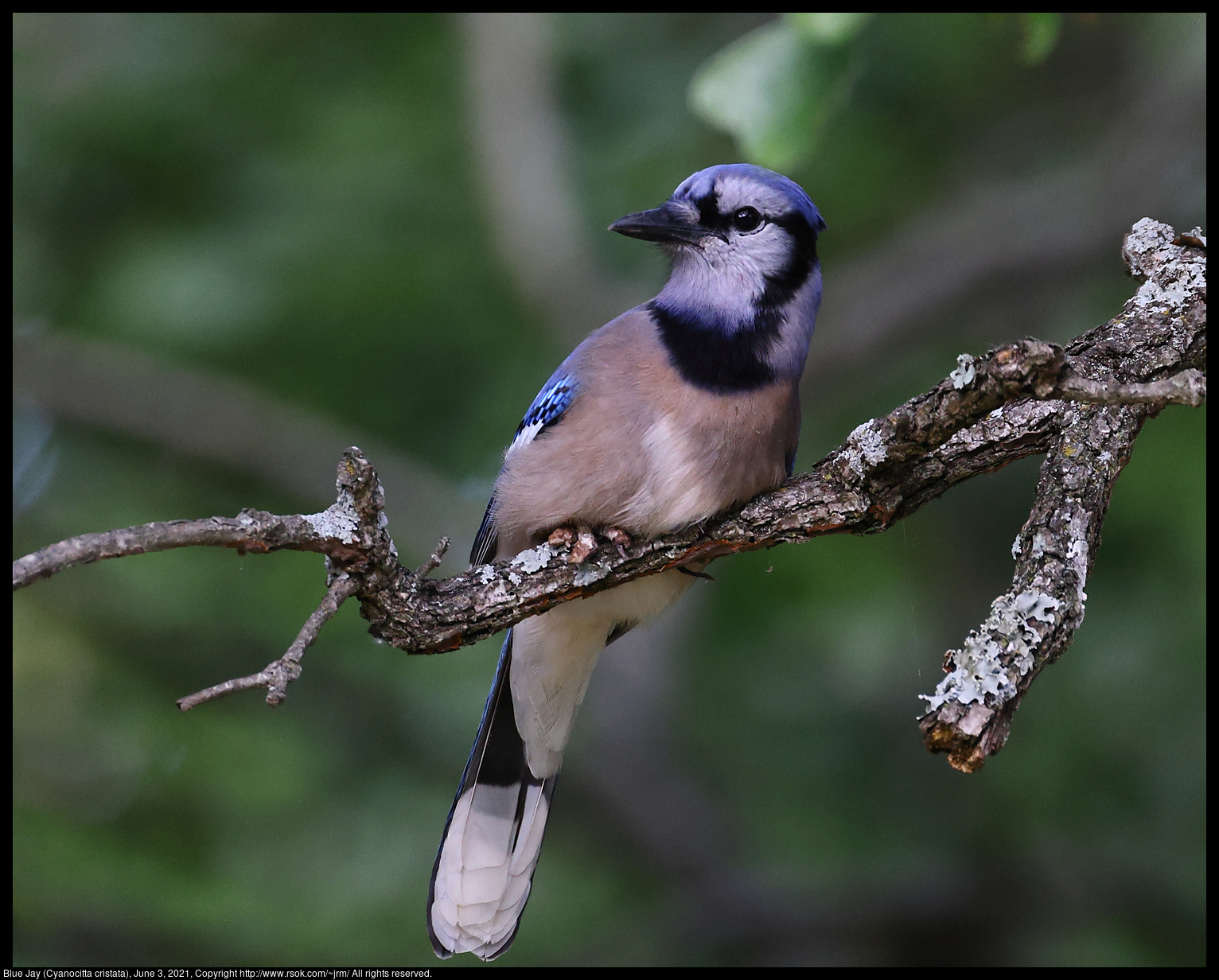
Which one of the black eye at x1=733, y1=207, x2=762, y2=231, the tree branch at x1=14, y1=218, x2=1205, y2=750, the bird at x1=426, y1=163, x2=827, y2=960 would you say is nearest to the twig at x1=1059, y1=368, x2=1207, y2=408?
the tree branch at x1=14, y1=218, x2=1205, y2=750

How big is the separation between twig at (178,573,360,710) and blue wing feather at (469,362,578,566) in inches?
54.9

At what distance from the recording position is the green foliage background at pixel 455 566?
5684mm

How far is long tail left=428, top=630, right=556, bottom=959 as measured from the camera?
151 inches

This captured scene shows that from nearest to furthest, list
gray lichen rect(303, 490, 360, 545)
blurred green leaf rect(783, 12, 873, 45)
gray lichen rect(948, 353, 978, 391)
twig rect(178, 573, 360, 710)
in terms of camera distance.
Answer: twig rect(178, 573, 360, 710)
gray lichen rect(948, 353, 978, 391)
gray lichen rect(303, 490, 360, 545)
blurred green leaf rect(783, 12, 873, 45)

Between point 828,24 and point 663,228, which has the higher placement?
point 663,228

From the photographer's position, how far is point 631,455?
3.32 meters

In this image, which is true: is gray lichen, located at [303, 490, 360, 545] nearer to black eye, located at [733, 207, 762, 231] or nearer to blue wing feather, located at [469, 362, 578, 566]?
blue wing feather, located at [469, 362, 578, 566]

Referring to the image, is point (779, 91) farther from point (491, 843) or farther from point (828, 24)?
point (491, 843)

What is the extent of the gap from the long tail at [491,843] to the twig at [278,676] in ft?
5.91

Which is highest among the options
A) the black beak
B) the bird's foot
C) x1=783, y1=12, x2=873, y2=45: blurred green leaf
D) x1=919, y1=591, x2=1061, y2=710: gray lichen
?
the black beak

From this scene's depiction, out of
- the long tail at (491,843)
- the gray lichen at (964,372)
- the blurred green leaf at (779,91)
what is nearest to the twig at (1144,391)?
the gray lichen at (964,372)

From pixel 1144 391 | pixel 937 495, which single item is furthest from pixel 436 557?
pixel 1144 391

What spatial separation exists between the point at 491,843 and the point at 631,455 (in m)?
1.49
